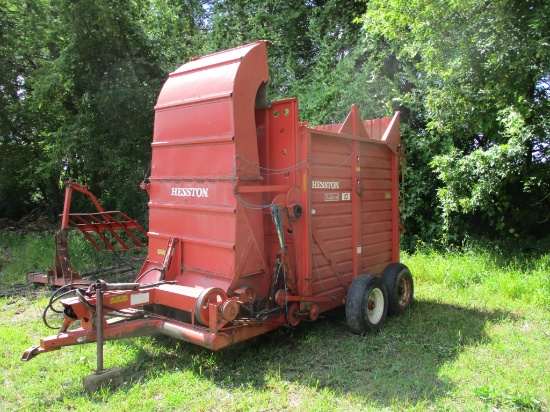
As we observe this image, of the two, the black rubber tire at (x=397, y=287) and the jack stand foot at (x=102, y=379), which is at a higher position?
the black rubber tire at (x=397, y=287)

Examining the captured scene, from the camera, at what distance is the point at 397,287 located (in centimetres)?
602

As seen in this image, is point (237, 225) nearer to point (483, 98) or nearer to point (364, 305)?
point (364, 305)

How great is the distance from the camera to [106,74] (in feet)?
37.7

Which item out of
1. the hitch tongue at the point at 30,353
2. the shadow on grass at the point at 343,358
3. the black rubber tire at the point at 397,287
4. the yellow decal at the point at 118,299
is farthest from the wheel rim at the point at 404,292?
the hitch tongue at the point at 30,353

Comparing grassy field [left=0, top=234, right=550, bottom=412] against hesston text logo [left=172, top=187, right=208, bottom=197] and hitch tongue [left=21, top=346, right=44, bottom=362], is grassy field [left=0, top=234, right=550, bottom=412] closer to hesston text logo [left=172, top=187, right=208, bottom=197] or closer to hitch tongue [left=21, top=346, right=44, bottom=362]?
hitch tongue [left=21, top=346, right=44, bottom=362]

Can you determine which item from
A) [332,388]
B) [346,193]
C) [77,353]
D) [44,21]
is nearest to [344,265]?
[346,193]

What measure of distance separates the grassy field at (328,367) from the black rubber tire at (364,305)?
149 mm

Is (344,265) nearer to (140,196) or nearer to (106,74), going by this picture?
(140,196)

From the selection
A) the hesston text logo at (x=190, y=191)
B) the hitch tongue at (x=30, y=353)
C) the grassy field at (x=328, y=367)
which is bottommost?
the grassy field at (x=328, y=367)

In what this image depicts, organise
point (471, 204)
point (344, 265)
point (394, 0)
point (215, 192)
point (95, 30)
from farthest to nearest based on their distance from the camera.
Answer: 1. point (95, 30)
2. point (471, 204)
3. point (394, 0)
4. point (344, 265)
5. point (215, 192)

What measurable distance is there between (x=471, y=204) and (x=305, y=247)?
479 cm

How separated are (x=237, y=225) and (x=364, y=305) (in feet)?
5.74

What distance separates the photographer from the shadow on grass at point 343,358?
13.4 feet

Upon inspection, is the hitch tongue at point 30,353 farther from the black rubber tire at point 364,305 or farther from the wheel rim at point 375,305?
the wheel rim at point 375,305
